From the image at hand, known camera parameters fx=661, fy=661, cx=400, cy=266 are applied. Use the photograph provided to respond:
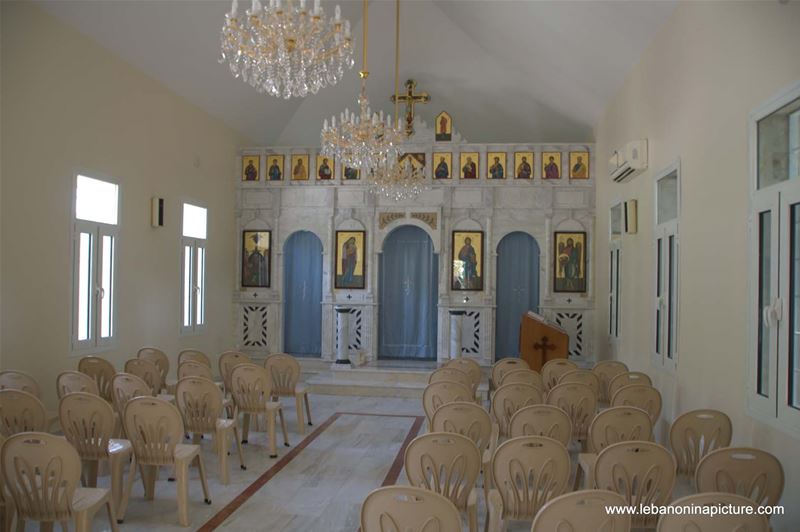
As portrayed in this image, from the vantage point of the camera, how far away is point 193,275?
38.7 ft

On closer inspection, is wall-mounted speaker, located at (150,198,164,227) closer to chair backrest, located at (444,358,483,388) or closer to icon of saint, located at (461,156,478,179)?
chair backrest, located at (444,358,483,388)

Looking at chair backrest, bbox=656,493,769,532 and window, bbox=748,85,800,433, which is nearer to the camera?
chair backrest, bbox=656,493,769,532

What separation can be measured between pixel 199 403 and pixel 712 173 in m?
5.17

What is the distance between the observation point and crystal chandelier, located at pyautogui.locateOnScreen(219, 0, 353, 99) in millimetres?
5371

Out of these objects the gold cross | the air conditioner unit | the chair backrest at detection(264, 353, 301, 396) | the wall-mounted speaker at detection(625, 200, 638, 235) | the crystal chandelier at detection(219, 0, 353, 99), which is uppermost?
the gold cross

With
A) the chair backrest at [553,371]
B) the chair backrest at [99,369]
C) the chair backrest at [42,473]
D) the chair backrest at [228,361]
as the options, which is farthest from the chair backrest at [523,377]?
the chair backrest at [99,369]

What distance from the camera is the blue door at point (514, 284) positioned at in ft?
43.8

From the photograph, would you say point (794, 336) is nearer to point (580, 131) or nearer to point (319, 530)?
point (319, 530)

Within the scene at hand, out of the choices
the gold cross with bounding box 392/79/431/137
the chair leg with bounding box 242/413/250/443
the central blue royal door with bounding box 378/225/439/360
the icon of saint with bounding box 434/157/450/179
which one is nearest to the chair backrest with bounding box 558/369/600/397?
the chair leg with bounding box 242/413/250/443

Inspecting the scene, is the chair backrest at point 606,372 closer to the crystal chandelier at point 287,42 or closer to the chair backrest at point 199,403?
the chair backrest at point 199,403

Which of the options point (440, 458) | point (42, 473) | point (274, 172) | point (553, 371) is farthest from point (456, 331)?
point (42, 473)

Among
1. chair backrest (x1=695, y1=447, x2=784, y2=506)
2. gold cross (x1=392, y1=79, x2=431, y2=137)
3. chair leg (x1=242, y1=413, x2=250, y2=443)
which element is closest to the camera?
chair backrest (x1=695, y1=447, x2=784, y2=506)

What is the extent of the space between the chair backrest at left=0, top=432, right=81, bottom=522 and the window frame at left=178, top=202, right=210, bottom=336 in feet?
23.9

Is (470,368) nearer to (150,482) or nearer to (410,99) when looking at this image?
(150,482)
